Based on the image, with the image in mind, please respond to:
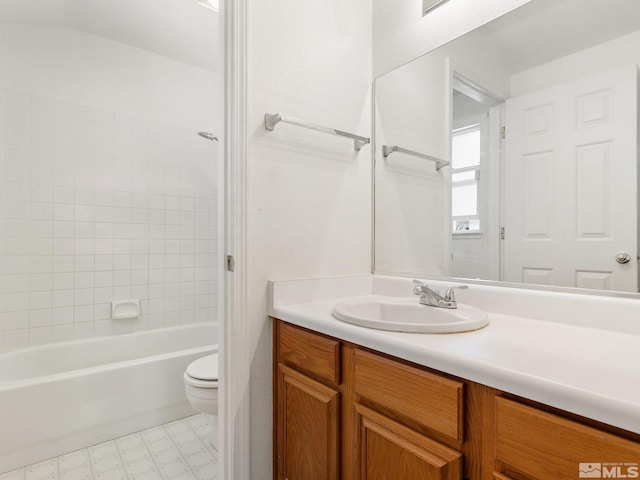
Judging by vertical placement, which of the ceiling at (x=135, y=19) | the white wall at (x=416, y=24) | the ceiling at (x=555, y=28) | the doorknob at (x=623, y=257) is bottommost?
the doorknob at (x=623, y=257)

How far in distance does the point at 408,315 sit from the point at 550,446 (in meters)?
0.69

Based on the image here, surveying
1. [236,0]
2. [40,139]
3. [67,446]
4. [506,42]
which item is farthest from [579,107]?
[40,139]

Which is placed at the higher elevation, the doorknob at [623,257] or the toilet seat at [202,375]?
the doorknob at [623,257]

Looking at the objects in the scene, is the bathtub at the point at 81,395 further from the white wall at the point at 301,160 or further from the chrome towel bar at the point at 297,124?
the chrome towel bar at the point at 297,124

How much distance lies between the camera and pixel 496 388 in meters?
0.62

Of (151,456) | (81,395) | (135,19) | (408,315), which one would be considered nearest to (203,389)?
(151,456)

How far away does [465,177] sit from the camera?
Answer: 4.33 feet

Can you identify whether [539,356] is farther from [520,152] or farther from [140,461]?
[140,461]

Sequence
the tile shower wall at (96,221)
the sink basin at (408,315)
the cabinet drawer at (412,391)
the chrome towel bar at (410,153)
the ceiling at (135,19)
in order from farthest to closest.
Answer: the tile shower wall at (96,221) → the ceiling at (135,19) → the chrome towel bar at (410,153) → the sink basin at (408,315) → the cabinet drawer at (412,391)

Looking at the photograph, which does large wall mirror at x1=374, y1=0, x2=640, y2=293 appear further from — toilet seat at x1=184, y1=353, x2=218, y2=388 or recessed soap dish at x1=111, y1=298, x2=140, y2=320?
recessed soap dish at x1=111, y1=298, x2=140, y2=320

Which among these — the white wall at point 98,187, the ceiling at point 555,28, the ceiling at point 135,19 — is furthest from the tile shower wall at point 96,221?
the ceiling at point 555,28

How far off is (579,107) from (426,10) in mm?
764

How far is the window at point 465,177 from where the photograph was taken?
4.22 feet

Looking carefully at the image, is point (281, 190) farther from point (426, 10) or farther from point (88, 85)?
point (88, 85)
